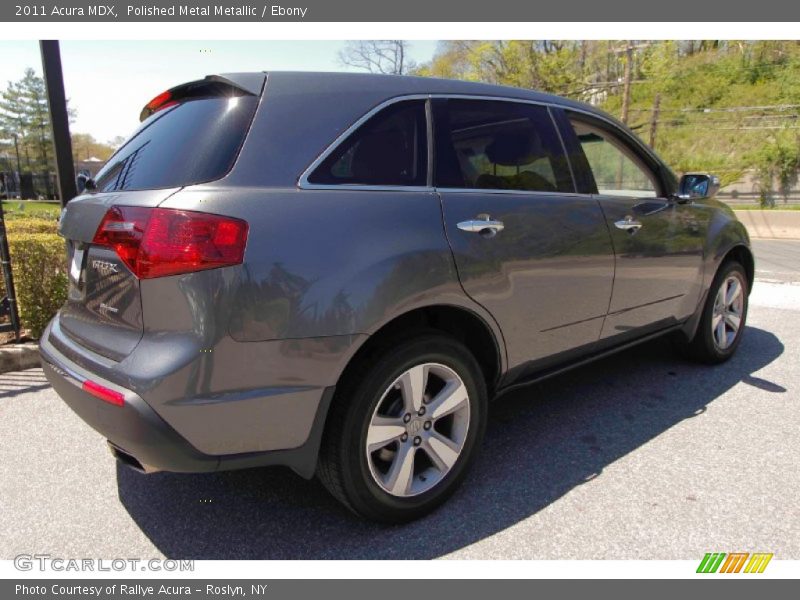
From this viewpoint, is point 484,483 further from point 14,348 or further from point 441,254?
point 14,348

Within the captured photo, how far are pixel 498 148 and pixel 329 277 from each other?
129cm

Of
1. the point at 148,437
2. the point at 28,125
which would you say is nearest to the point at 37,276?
the point at 148,437

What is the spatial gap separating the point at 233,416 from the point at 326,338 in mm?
398

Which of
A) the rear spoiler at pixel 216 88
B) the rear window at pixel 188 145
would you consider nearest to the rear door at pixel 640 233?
the rear spoiler at pixel 216 88

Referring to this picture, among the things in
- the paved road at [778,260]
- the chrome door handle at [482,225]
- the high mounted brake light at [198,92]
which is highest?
the high mounted brake light at [198,92]

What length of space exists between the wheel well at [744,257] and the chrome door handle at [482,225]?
2.58 metres

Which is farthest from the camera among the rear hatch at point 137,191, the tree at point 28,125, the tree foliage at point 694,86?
the tree at point 28,125

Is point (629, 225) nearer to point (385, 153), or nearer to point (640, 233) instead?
point (640, 233)

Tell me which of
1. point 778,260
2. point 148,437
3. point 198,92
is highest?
point 198,92

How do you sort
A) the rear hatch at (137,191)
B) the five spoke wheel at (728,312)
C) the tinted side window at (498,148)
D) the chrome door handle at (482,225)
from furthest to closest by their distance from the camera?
the five spoke wheel at (728,312)
the tinted side window at (498,148)
the chrome door handle at (482,225)
the rear hatch at (137,191)

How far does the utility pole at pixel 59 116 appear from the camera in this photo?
4449 millimetres

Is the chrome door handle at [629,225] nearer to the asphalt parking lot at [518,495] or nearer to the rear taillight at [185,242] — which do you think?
the asphalt parking lot at [518,495]

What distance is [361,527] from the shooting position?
90.4 inches

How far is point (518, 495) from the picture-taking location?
2.51 meters
